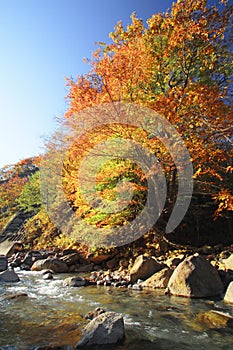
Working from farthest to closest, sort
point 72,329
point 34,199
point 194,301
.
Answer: point 34,199 → point 194,301 → point 72,329

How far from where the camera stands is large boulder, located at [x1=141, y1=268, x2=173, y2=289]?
7.42m

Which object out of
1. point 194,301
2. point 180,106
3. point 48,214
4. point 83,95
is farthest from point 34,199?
point 194,301

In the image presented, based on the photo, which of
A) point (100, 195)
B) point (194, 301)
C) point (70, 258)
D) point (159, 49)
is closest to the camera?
point (194, 301)

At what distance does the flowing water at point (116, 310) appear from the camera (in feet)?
12.6

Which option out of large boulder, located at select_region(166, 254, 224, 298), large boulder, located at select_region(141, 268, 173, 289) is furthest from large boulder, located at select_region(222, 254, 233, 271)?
large boulder, located at select_region(141, 268, 173, 289)

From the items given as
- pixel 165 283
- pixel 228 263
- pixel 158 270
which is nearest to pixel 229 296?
pixel 165 283

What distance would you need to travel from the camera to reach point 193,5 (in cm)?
886

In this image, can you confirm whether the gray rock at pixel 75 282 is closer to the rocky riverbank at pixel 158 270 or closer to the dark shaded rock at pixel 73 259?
the rocky riverbank at pixel 158 270

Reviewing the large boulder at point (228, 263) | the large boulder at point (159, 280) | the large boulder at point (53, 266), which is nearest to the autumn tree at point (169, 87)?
the large boulder at point (228, 263)

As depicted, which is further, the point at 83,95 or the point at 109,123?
the point at 83,95

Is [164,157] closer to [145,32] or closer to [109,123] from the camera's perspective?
[109,123]

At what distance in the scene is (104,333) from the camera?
384cm

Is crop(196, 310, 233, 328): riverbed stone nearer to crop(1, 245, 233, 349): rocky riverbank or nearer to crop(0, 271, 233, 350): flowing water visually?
crop(1, 245, 233, 349): rocky riverbank

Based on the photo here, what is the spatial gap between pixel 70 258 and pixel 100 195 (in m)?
3.62
